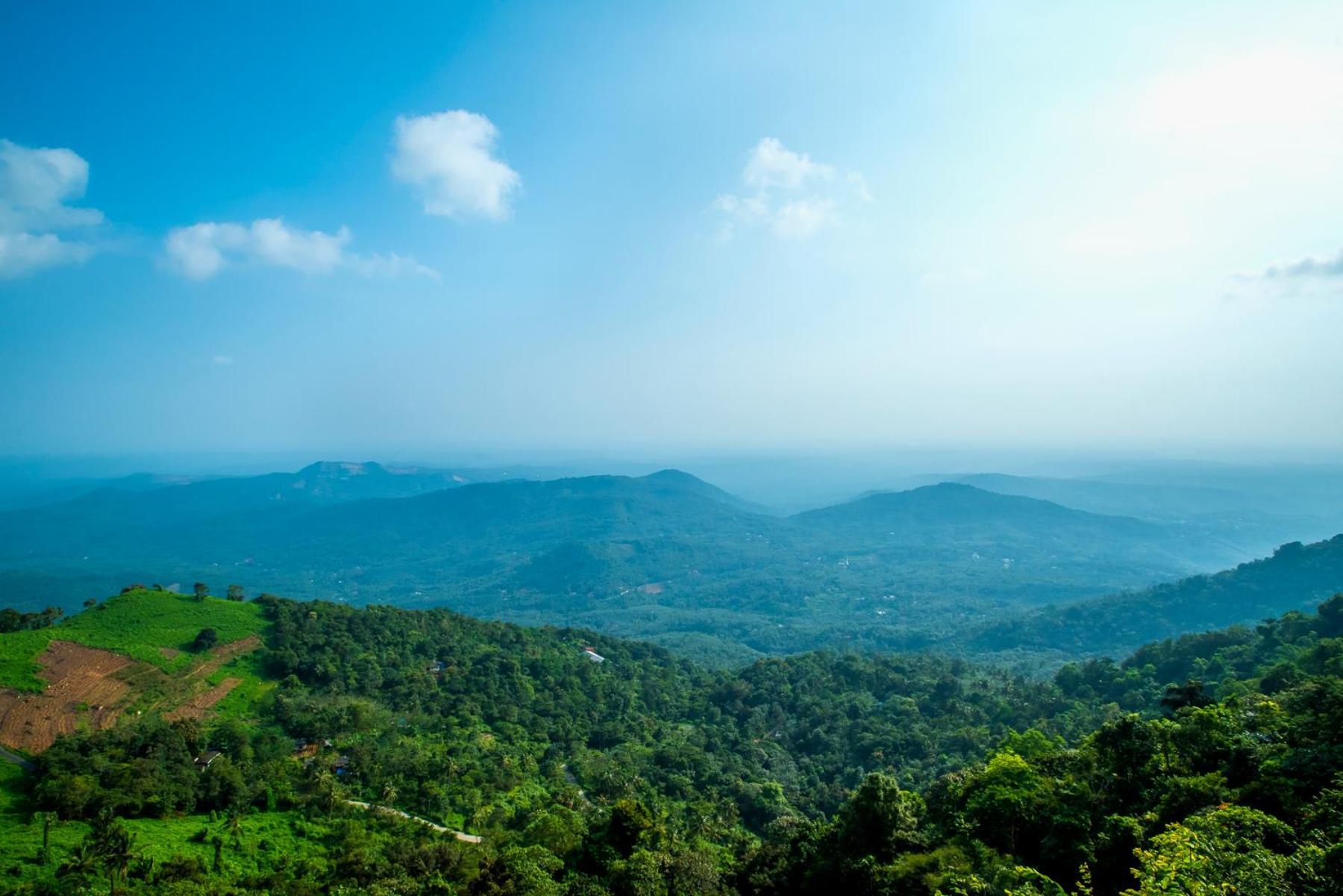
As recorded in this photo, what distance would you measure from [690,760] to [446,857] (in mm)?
18352

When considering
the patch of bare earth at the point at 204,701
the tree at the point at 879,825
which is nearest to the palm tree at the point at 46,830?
the patch of bare earth at the point at 204,701

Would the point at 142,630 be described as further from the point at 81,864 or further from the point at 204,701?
the point at 81,864

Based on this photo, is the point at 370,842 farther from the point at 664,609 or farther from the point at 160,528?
the point at 160,528

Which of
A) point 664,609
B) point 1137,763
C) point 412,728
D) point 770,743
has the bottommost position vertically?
point 664,609

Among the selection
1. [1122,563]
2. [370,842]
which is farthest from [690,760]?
[1122,563]

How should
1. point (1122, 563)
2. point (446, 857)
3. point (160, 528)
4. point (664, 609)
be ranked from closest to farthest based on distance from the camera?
point (446, 857)
point (664, 609)
point (1122, 563)
point (160, 528)

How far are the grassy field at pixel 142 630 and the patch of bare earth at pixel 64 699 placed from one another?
1.71 feet

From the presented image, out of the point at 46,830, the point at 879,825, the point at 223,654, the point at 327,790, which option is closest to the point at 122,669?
the point at 223,654

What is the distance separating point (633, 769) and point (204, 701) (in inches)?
906

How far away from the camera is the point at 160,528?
156625 millimetres

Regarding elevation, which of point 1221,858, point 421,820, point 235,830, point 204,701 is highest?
point 1221,858

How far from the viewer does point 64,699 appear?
28609 millimetres

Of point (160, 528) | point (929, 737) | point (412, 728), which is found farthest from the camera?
point (160, 528)

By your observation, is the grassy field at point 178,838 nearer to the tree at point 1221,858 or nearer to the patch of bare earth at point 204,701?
the patch of bare earth at point 204,701
